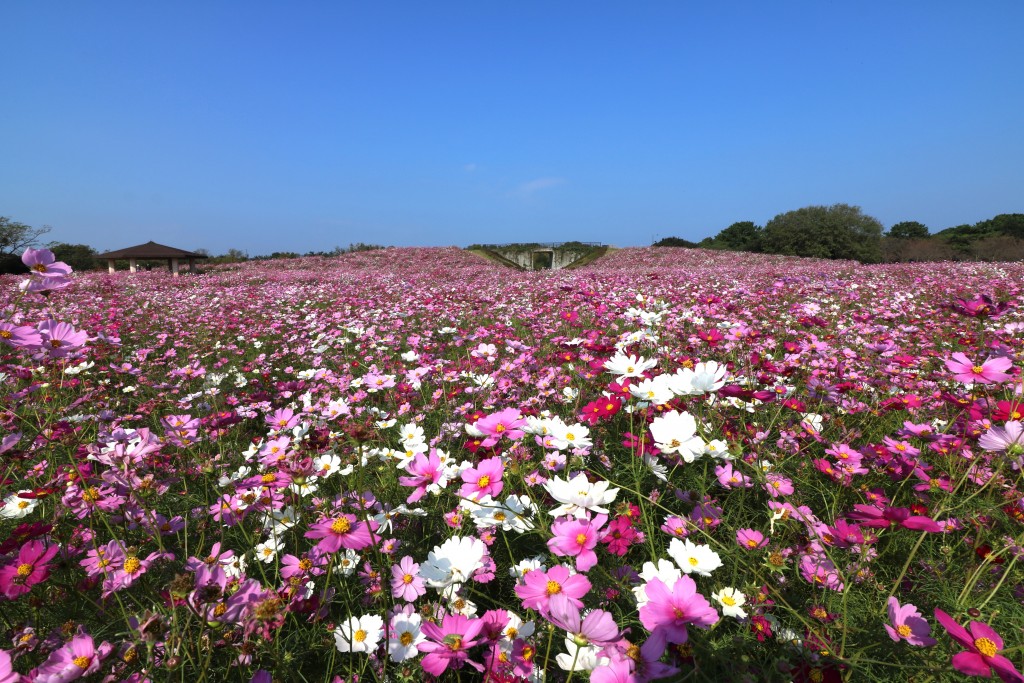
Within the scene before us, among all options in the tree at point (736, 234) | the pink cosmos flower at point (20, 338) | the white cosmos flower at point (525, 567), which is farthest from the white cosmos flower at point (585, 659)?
the tree at point (736, 234)

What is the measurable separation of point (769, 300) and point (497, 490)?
21.7ft

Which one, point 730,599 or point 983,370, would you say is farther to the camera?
point 983,370

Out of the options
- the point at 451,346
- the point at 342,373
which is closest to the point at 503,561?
the point at 342,373

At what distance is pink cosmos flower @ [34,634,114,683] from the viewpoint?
85 cm

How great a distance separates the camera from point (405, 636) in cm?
103

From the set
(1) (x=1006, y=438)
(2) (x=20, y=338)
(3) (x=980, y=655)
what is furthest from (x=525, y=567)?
(2) (x=20, y=338)

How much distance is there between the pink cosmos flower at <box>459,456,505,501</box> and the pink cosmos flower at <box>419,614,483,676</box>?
0.27 meters

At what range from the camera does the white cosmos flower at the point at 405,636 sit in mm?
1009

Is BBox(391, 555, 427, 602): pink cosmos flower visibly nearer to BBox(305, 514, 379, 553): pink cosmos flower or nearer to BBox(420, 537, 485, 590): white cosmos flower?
BBox(420, 537, 485, 590): white cosmos flower

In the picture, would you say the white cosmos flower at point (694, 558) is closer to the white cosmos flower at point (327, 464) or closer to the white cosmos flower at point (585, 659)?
the white cosmos flower at point (585, 659)

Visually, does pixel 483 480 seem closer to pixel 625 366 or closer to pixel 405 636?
pixel 405 636

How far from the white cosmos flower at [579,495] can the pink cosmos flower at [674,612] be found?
0.18m

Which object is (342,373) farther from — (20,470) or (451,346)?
(20,470)

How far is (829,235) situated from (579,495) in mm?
35087
